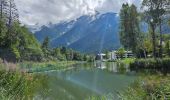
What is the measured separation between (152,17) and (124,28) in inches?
727

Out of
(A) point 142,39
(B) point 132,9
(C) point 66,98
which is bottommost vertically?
(C) point 66,98

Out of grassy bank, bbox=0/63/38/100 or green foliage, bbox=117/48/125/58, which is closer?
grassy bank, bbox=0/63/38/100

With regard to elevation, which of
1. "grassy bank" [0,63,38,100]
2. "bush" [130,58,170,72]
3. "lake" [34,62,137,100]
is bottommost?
"lake" [34,62,137,100]

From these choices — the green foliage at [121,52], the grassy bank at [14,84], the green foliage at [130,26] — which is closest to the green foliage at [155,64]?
the grassy bank at [14,84]

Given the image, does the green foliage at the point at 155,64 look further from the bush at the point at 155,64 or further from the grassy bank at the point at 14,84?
the grassy bank at the point at 14,84

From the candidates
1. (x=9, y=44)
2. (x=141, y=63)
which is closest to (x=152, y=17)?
(x=141, y=63)

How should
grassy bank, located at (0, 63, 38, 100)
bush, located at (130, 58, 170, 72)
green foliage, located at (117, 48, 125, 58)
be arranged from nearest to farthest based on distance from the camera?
grassy bank, located at (0, 63, 38, 100) < bush, located at (130, 58, 170, 72) < green foliage, located at (117, 48, 125, 58)

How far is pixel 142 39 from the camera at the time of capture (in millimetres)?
70000

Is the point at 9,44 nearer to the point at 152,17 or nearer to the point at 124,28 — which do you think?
the point at 124,28

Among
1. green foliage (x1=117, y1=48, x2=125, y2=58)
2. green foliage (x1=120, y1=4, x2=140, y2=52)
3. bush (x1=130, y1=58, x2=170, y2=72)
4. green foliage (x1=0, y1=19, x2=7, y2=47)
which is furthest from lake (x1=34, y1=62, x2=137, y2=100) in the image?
green foliage (x1=117, y1=48, x2=125, y2=58)

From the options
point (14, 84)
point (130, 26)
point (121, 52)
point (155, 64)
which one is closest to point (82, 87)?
point (14, 84)

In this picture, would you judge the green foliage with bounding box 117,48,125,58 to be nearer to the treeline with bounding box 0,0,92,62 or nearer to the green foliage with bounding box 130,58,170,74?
the treeline with bounding box 0,0,92,62

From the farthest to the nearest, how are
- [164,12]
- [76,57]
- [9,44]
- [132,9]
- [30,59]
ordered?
[76,57]
[30,59]
[9,44]
[132,9]
[164,12]

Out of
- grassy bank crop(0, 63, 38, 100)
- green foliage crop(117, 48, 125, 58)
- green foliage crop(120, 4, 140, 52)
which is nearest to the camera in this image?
grassy bank crop(0, 63, 38, 100)
